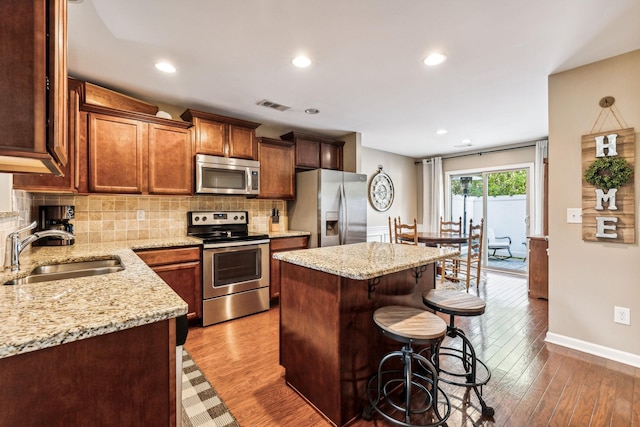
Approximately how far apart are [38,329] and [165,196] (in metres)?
2.57

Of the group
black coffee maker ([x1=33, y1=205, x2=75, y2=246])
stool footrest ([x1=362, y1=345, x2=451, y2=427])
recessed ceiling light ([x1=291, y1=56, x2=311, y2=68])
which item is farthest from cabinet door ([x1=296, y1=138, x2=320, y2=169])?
stool footrest ([x1=362, y1=345, x2=451, y2=427])

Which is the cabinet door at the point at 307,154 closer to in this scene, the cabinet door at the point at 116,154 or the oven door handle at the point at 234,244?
the oven door handle at the point at 234,244

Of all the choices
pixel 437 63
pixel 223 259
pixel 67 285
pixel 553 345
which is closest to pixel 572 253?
pixel 553 345

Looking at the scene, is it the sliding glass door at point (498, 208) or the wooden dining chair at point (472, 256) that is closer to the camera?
the wooden dining chair at point (472, 256)

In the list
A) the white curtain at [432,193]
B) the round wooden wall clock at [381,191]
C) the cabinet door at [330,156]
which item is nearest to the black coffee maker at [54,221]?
the cabinet door at [330,156]

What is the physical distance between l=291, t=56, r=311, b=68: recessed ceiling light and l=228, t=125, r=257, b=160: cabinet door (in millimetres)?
1339

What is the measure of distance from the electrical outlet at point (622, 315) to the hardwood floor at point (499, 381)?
333 millimetres

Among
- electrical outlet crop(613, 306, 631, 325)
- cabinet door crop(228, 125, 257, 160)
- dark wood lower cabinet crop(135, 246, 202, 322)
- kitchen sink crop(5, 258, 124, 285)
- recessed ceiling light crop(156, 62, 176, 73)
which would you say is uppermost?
recessed ceiling light crop(156, 62, 176, 73)

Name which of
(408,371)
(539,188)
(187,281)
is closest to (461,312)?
(408,371)

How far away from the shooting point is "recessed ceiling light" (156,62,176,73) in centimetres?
237

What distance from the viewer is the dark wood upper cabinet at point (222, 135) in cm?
319

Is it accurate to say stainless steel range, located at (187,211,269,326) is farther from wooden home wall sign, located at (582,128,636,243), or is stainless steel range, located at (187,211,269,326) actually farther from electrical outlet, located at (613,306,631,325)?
electrical outlet, located at (613,306,631,325)

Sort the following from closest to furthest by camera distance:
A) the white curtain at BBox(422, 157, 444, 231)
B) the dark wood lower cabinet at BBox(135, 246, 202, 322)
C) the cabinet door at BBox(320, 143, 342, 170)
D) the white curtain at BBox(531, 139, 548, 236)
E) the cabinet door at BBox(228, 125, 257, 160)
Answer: the dark wood lower cabinet at BBox(135, 246, 202, 322) → the cabinet door at BBox(228, 125, 257, 160) → the cabinet door at BBox(320, 143, 342, 170) → the white curtain at BBox(531, 139, 548, 236) → the white curtain at BBox(422, 157, 444, 231)

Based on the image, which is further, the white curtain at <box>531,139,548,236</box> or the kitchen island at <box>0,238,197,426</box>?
the white curtain at <box>531,139,548,236</box>
